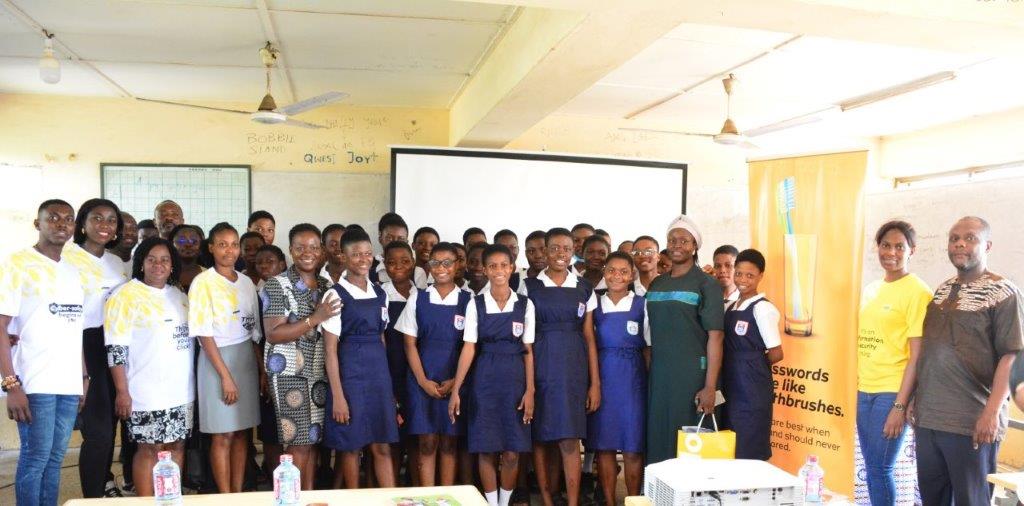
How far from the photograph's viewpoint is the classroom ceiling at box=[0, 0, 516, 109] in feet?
13.4

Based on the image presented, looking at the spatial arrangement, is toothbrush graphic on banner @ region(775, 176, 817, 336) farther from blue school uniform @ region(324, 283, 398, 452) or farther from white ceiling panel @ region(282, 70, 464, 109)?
white ceiling panel @ region(282, 70, 464, 109)

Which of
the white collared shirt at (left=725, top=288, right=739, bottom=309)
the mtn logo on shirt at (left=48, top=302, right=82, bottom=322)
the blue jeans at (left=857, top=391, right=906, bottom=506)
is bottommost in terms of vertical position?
the blue jeans at (left=857, top=391, right=906, bottom=506)

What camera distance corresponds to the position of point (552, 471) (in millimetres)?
3922

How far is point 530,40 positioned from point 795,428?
261 centimetres

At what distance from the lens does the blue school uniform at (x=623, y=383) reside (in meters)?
3.65

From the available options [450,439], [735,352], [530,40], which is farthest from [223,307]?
[735,352]

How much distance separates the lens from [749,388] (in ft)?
11.3

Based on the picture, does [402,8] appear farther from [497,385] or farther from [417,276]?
[497,385]

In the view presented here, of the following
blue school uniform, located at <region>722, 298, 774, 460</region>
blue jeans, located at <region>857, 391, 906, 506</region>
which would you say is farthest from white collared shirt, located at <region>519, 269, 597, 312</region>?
blue jeans, located at <region>857, 391, 906, 506</region>

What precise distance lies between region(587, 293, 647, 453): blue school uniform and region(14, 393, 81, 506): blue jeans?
2.53 metres

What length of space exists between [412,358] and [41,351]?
1.61 m

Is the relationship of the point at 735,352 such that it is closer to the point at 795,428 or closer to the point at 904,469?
the point at 795,428

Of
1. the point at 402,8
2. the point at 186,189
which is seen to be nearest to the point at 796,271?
the point at 402,8

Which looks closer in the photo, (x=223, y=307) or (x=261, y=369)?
(x=223, y=307)
